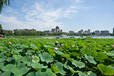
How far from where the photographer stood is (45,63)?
0.74 m

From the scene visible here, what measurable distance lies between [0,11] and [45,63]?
28.6ft

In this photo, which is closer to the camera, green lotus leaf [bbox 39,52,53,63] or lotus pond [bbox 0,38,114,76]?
lotus pond [bbox 0,38,114,76]

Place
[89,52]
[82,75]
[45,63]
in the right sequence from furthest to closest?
[89,52], [45,63], [82,75]

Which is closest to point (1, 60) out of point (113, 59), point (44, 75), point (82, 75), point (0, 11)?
point (44, 75)

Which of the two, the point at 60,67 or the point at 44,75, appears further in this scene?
the point at 60,67

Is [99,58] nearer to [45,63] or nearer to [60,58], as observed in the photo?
[60,58]

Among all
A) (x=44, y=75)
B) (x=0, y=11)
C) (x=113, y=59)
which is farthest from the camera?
(x=0, y=11)

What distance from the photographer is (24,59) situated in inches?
29.2

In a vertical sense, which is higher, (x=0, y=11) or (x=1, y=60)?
(x=0, y=11)

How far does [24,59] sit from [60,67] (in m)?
0.34

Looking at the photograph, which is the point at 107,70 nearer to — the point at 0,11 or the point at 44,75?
the point at 44,75

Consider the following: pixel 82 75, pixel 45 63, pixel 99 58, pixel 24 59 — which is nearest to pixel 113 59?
pixel 99 58

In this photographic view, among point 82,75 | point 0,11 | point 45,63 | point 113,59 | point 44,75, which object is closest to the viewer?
point 44,75

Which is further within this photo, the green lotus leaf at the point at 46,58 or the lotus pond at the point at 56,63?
the green lotus leaf at the point at 46,58
